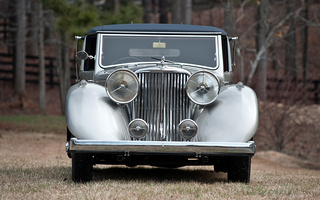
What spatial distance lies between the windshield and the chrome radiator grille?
2.69 ft

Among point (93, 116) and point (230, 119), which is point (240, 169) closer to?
point (230, 119)

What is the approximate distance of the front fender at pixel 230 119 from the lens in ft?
21.4

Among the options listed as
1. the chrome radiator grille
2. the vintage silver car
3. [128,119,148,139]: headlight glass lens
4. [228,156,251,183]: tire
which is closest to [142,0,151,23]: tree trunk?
the vintage silver car

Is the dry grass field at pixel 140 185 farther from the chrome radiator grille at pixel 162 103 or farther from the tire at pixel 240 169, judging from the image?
the chrome radiator grille at pixel 162 103

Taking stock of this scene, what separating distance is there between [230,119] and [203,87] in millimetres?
508

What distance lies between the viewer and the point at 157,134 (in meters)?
6.85

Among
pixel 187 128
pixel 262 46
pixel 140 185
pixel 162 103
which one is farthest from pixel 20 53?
pixel 140 185

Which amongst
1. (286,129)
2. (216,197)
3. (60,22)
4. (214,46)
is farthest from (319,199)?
(60,22)

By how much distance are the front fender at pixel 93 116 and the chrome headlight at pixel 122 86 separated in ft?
0.43

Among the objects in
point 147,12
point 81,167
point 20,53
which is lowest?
point 81,167

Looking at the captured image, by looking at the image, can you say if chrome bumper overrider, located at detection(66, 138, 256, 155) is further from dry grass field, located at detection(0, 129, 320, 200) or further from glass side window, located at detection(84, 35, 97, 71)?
glass side window, located at detection(84, 35, 97, 71)

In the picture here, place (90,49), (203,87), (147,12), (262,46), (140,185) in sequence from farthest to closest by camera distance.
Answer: (147,12) → (262,46) → (90,49) → (203,87) → (140,185)

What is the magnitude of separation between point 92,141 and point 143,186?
2.42 feet

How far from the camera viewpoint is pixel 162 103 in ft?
22.8
